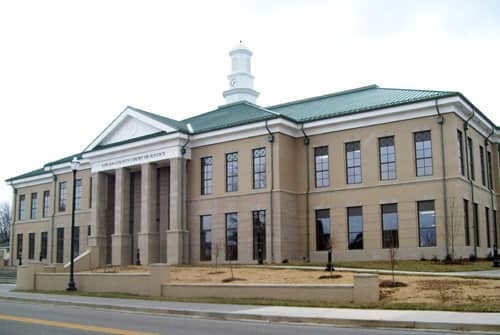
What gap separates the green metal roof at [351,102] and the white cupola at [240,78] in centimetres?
570

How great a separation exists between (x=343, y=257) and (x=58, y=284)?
55.3 ft

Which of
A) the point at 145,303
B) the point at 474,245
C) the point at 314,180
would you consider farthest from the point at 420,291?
the point at 314,180

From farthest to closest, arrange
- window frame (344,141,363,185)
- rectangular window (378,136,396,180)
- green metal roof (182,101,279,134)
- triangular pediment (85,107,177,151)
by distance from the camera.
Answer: triangular pediment (85,107,177,151) → green metal roof (182,101,279,134) → window frame (344,141,363,185) → rectangular window (378,136,396,180)

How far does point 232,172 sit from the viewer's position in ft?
134

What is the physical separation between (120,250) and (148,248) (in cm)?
316

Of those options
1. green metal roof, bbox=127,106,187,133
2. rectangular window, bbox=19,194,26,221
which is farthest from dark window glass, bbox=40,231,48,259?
green metal roof, bbox=127,106,187,133

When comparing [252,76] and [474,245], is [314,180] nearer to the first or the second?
[474,245]

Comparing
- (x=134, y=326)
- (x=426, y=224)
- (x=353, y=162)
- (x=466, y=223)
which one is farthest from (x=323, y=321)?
(x=353, y=162)

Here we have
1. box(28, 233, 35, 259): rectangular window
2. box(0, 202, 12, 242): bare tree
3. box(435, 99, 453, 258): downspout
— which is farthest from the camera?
box(0, 202, 12, 242): bare tree

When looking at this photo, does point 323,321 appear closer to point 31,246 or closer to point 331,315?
point 331,315

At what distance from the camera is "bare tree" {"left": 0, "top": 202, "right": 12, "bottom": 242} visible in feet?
440

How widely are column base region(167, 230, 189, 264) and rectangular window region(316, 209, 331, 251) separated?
9.50m

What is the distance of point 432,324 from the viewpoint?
1413 cm

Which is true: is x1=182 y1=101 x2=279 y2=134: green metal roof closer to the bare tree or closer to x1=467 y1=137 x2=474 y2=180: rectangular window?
x1=467 y1=137 x2=474 y2=180: rectangular window
